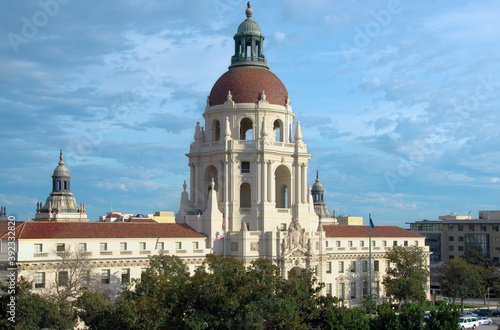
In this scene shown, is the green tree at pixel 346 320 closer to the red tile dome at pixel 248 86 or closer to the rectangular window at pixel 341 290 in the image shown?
the rectangular window at pixel 341 290

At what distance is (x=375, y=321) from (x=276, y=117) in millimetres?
39900

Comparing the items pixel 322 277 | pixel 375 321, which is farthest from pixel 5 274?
pixel 322 277

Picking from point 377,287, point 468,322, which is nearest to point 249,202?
point 377,287

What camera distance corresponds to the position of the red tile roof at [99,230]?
78.6 m

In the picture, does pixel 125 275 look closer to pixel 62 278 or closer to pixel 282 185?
pixel 62 278

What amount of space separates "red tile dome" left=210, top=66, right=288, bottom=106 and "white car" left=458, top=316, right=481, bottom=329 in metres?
38.5

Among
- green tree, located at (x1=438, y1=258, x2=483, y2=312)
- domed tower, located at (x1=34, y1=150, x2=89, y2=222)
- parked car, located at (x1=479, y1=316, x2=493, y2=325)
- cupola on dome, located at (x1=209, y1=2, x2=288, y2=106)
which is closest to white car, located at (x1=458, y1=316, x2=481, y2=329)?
parked car, located at (x1=479, y1=316, x2=493, y2=325)

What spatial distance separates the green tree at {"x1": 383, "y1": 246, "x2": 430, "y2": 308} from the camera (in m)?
98.9

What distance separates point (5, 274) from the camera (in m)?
74.4

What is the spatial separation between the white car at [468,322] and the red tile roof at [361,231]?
26.3m

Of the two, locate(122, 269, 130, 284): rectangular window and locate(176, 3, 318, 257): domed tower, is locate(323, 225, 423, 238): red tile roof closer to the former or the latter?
locate(176, 3, 318, 257): domed tower

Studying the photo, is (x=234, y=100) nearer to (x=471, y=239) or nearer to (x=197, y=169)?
(x=197, y=169)

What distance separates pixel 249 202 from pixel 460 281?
34717mm

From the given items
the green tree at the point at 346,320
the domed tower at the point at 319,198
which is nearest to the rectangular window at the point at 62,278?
the green tree at the point at 346,320
